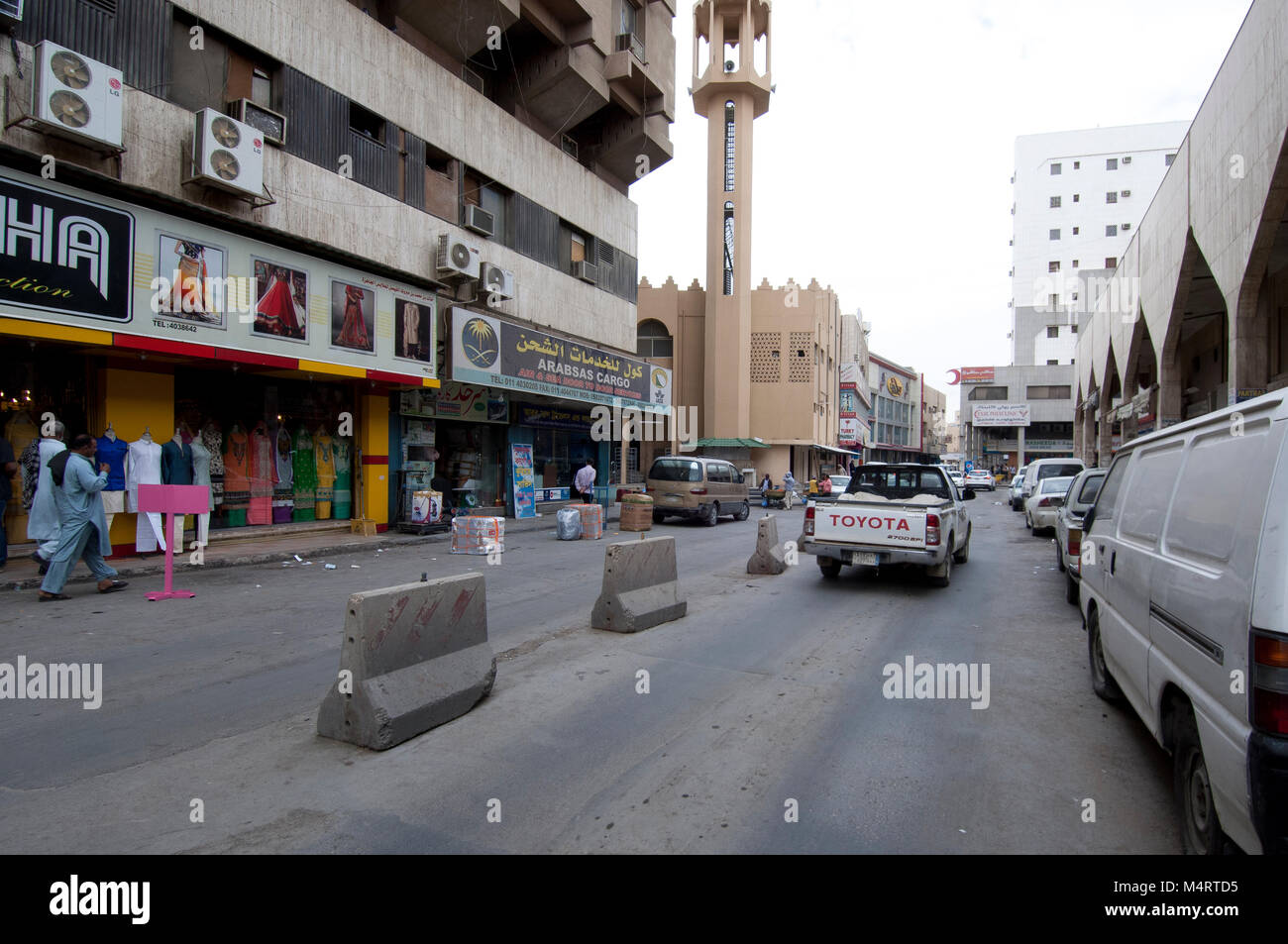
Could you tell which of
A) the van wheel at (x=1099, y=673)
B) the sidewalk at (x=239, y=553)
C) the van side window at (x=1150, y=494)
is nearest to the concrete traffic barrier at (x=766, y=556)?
the van wheel at (x=1099, y=673)

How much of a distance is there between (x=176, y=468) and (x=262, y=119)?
20.8 feet

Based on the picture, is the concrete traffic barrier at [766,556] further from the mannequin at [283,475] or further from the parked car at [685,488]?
the mannequin at [283,475]

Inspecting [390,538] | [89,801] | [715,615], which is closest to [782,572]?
[715,615]

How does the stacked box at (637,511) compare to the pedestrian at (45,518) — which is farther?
the stacked box at (637,511)

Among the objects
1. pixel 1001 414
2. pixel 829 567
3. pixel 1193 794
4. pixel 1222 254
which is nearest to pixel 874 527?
pixel 829 567

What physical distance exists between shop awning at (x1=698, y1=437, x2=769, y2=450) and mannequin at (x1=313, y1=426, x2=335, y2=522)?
24843mm

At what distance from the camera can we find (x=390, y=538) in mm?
14734

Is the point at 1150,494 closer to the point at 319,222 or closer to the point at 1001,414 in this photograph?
the point at 319,222

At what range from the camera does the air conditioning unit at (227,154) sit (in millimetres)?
11023

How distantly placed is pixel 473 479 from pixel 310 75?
9.75 m

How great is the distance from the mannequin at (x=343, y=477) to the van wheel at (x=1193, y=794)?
15.2m

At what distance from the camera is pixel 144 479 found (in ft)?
36.1

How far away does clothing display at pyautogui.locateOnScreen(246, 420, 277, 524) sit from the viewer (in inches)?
539

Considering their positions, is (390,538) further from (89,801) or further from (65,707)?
(89,801)
